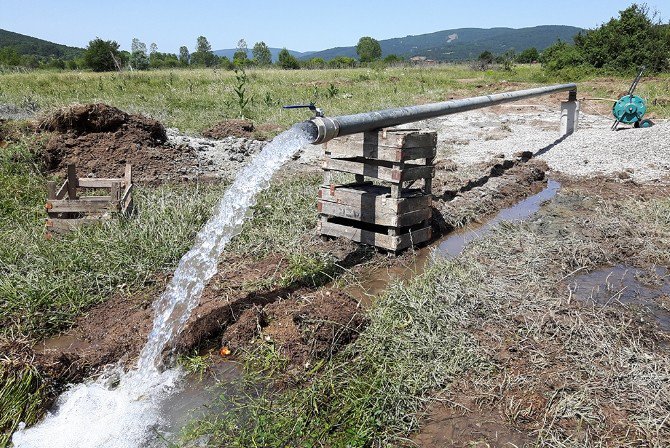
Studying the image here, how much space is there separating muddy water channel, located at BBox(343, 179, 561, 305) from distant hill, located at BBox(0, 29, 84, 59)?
159829 millimetres

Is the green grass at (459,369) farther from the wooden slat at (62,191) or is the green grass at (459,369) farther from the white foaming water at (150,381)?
the wooden slat at (62,191)

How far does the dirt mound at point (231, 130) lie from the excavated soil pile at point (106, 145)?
66.2 inches

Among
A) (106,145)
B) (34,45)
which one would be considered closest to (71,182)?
(106,145)

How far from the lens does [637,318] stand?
13.5 ft

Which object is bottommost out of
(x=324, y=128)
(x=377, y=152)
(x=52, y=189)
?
(x=52, y=189)

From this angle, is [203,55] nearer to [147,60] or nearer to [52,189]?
[147,60]

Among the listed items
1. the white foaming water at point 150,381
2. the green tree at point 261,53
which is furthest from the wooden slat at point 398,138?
the green tree at point 261,53

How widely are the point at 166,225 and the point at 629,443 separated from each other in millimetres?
4584

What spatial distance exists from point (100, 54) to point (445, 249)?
52224 millimetres

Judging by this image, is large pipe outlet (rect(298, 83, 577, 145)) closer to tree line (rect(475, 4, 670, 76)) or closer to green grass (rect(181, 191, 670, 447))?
green grass (rect(181, 191, 670, 447))

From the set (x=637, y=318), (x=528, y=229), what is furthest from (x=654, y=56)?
(x=637, y=318)

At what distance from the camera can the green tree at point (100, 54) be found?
4791 centimetres

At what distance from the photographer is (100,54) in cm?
4956

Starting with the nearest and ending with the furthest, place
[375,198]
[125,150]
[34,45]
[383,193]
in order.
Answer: [375,198] → [383,193] → [125,150] → [34,45]
